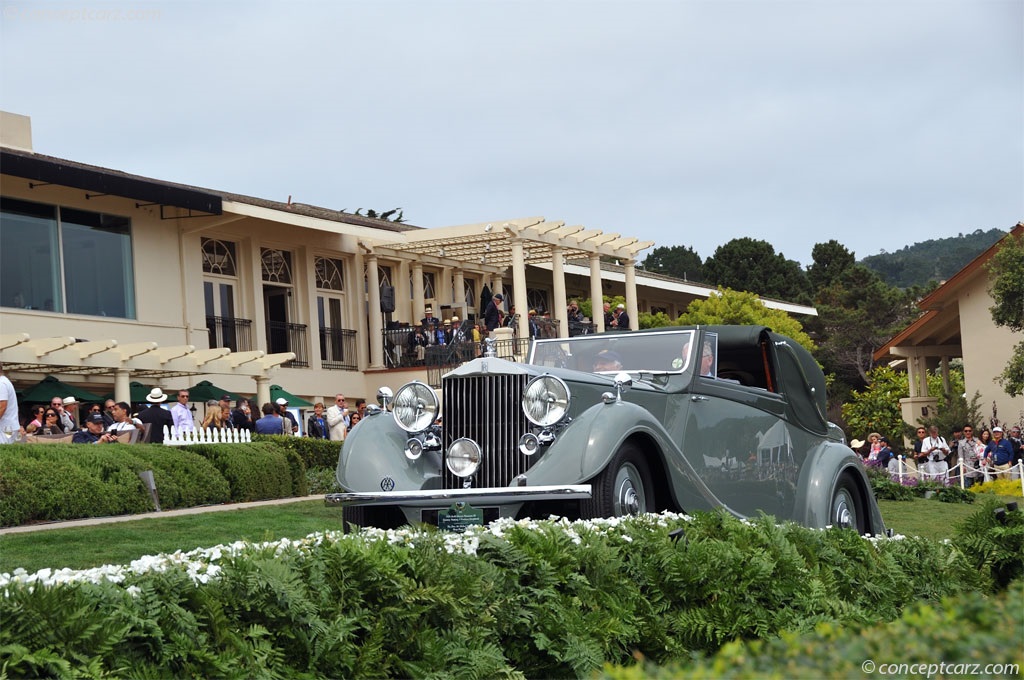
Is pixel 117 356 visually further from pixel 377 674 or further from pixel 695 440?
pixel 377 674

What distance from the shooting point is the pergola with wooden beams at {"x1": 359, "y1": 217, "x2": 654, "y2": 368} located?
99.9ft

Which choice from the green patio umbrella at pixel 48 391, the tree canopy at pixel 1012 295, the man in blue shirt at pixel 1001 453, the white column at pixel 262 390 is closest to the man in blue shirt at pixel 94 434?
the green patio umbrella at pixel 48 391

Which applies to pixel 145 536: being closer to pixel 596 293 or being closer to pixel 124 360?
pixel 124 360

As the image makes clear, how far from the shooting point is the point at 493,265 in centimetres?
3700

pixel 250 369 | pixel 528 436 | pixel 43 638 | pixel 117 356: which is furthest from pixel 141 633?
pixel 250 369

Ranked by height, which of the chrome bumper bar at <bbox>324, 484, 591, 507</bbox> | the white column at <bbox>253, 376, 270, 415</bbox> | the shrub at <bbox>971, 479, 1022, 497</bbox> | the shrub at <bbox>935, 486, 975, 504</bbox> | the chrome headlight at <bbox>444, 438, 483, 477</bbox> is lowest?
the shrub at <bbox>971, 479, 1022, 497</bbox>

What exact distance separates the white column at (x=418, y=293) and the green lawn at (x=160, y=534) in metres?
18.1

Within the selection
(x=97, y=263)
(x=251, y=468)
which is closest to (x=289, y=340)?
(x=97, y=263)

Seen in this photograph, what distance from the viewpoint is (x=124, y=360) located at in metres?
22.6

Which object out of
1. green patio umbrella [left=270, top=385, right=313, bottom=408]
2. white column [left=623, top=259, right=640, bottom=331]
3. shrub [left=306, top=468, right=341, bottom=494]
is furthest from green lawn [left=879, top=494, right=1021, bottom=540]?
white column [left=623, top=259, right=640, bottom=331]

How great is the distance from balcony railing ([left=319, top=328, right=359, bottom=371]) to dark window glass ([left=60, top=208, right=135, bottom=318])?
6594 mm

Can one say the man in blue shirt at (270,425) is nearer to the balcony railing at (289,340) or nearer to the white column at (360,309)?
the balcony railing at (289,340)

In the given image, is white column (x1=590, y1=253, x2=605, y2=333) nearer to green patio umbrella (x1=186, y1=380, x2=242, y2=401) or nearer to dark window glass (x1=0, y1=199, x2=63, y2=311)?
green patio umbrella (x1=186, y1=380, x2=242, y2=401)

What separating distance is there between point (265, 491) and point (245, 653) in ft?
43.0
